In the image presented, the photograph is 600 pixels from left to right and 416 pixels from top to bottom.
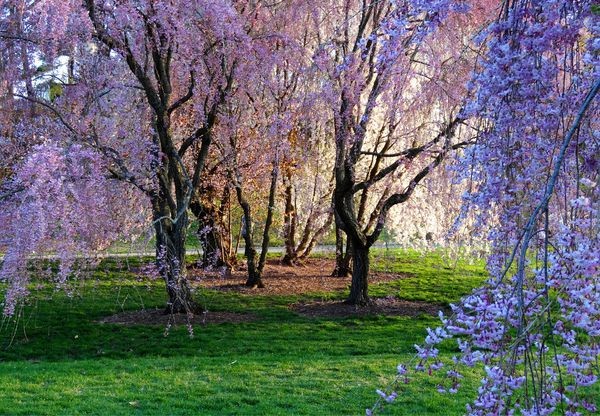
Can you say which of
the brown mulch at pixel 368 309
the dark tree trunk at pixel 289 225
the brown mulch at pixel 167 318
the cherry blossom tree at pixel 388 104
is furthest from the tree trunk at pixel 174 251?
the dark tree trunk at pixel 289 225

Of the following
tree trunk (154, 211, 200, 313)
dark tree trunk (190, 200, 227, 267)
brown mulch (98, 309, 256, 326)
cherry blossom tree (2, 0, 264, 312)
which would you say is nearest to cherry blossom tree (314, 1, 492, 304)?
cherry blossom tree (2, 0, 264, 312)

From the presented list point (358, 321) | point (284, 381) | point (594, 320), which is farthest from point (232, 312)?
point (594, 320)

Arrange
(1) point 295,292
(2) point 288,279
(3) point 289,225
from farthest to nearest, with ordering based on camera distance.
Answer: (3) point 289,225, (2) point 288,279, (1) point 295,292

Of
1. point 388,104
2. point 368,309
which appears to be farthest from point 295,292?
point 388,104

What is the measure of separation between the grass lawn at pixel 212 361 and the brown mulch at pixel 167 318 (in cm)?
24

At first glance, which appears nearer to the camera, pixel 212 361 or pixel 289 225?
pixel 212 361

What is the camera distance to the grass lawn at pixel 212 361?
5.36 metres

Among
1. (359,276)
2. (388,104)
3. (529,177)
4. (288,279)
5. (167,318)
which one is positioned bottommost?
(167,318)

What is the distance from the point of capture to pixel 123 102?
32.8ft

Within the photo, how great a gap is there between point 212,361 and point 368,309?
357 centimetres

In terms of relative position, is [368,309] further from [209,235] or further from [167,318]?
[209,235]

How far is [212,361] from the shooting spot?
7242 millimetres

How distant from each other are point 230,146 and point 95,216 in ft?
12.5

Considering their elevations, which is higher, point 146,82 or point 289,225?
point 146,82
